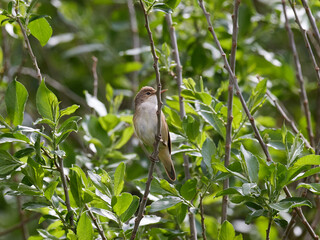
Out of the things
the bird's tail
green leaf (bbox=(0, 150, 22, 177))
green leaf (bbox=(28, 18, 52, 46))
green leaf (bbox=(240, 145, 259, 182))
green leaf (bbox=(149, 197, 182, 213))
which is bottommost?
the bird's tail

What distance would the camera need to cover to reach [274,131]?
11.2 ft

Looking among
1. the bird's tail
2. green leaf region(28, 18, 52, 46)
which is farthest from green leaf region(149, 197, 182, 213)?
green leaf region(28, 18, 52, 46)

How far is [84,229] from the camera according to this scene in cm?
271

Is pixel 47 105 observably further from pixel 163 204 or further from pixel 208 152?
pixel 208 152

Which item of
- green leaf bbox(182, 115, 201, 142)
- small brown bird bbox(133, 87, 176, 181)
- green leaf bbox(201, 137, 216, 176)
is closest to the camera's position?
green leaf bbox(201, 137, 216, 176)

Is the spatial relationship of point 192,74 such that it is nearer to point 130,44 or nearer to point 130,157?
point 130,157

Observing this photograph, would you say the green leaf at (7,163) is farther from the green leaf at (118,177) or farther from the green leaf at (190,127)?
the green leaf at (190,127)

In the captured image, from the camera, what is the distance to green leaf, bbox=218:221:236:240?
9.21 ft

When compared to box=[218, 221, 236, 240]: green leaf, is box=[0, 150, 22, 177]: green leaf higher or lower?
higher

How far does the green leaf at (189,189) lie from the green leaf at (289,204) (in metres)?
0.53

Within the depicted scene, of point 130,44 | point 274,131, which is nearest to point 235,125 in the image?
point 274,131

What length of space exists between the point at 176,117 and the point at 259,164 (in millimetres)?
900

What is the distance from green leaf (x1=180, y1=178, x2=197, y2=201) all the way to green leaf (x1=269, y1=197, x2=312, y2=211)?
20.9 inches

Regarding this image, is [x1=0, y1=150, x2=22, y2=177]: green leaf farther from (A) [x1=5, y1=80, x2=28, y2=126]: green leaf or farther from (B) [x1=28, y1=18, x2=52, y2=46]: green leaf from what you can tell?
(B) [x1=28, y1=18, x2=52, y2=46]: green leaf
